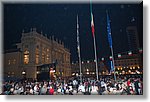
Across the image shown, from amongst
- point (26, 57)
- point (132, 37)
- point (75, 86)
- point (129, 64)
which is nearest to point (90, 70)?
point (75, 86)

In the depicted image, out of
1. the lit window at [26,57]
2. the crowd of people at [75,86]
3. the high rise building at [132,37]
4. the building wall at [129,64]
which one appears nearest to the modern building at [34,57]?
the lit window at [26,57]

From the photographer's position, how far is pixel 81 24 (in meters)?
3.17

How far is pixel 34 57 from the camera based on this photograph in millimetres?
3115

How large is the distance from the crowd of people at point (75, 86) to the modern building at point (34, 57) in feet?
0.44

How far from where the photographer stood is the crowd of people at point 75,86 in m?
3.01

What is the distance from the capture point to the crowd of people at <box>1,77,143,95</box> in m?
3.01

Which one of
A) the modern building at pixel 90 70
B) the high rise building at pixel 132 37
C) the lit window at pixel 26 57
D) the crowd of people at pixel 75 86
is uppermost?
the high rise building at pixel 132 37

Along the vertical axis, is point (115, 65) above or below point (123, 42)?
below

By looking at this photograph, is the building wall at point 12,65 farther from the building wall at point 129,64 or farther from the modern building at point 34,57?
the building wall at point 129,64

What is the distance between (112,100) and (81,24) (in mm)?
1136

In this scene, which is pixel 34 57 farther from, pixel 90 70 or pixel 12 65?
pixel 90 70

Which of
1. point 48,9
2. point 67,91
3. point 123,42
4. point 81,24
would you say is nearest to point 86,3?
point 81,24

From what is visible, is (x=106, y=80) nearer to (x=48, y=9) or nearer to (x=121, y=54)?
(x=121, y=54)

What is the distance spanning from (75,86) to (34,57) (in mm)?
702
